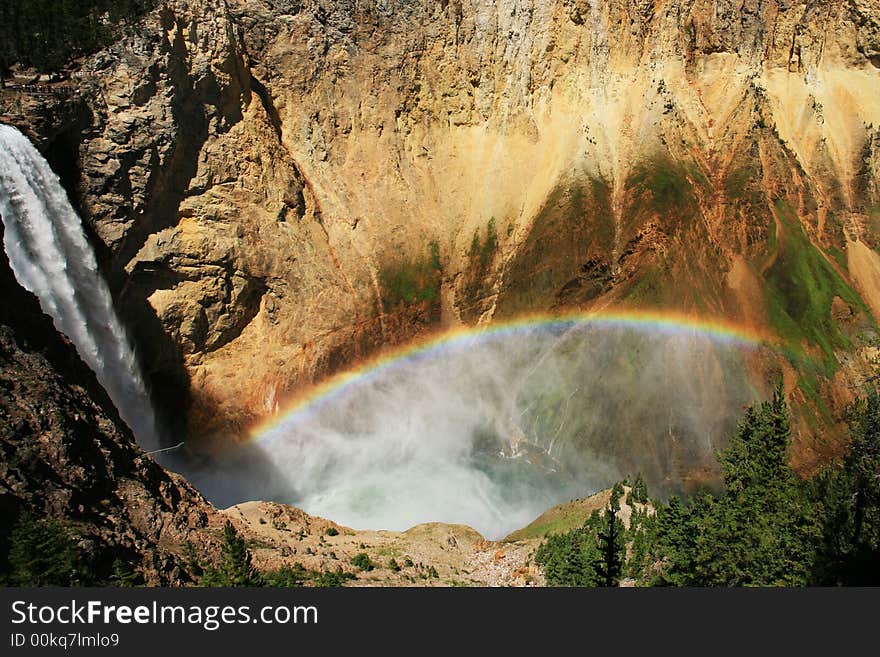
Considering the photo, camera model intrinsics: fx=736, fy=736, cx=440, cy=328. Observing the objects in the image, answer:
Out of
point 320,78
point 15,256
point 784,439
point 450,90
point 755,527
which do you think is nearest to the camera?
point 755,527

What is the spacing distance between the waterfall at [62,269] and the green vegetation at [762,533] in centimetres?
1492

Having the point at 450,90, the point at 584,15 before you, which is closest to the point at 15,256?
the point at 450,90

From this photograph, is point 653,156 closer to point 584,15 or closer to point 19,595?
point 584,15

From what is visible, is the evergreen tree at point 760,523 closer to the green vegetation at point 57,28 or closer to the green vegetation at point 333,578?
the green vegetation at point 333,578

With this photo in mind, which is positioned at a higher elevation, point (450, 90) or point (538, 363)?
point (450, 90)

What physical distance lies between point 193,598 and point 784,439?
36.8ft

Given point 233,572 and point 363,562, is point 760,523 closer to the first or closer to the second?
point 363,562


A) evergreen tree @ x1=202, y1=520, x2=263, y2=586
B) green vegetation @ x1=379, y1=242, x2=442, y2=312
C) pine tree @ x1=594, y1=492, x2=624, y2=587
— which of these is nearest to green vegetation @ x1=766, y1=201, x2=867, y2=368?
green vegetation @ x1=379, y1=242, x2=442, y2=312

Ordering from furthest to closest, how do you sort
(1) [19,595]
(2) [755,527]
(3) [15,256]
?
(3) [15,256]
(2) [755,527]
(1) [19,595]

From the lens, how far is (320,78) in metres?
29.0

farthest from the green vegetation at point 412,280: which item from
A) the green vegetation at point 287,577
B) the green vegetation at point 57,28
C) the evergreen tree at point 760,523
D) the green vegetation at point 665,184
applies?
the evergreen tree at point 760,523

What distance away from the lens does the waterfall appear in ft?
67.4

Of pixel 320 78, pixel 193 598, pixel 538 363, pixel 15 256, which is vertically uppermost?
pixel 320 78

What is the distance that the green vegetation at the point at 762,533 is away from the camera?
12.6 meters
